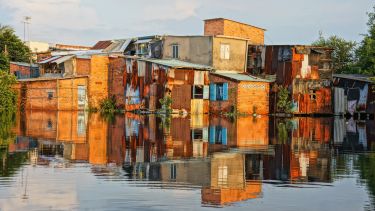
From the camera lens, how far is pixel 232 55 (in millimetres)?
43312

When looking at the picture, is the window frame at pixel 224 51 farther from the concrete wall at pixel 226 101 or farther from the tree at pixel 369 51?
the tree at pixel 369 51

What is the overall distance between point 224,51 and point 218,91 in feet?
13.6

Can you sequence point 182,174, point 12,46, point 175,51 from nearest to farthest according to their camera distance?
point 182,174
point 175,51
point 12,46

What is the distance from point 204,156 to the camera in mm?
13898

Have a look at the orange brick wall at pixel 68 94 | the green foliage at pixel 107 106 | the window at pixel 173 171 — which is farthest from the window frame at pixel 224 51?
the window at pixel 173 171

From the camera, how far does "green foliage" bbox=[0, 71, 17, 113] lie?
4138 cm

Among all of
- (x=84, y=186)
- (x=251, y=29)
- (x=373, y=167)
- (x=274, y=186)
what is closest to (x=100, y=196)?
(x=84, y=186)

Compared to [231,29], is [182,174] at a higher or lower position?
lower

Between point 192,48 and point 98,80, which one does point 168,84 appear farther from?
point 98,80

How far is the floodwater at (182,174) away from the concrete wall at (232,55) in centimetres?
2387

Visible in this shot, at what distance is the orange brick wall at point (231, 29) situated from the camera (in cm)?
4544

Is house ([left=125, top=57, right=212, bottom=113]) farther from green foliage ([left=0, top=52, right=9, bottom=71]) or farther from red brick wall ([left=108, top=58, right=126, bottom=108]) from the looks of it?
green foliage ([left=0, top=52, right=9, bottom=71])

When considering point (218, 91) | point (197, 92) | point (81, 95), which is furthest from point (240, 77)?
point (81, 95)

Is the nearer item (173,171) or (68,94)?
(173,171)
